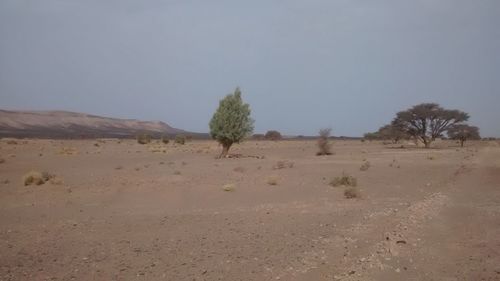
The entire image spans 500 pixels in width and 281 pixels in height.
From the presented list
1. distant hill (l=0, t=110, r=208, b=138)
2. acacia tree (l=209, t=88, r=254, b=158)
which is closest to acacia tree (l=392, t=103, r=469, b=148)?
acacia tree (l=209, t=88, r=254, b=158)

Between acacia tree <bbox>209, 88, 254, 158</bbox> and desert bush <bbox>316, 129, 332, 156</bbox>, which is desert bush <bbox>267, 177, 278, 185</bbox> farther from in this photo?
desert bush <bbox>316, 129, 332, 156</bbox>

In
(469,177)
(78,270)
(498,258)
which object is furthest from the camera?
(469,177)

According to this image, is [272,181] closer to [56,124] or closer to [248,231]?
[248,231]

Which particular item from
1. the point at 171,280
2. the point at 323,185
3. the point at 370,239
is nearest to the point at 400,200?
the point at 323,185

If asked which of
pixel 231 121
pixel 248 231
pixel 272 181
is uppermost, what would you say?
pixel 231 121

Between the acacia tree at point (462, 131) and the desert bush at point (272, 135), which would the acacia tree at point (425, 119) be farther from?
the desert bush at point (272, 135)

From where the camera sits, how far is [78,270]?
27.0 feet

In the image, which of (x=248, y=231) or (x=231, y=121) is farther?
(x=231, y=121)

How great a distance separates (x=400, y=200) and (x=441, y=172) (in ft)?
40.9

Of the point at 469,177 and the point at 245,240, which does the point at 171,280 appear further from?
the point at 469,177

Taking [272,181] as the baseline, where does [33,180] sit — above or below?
below

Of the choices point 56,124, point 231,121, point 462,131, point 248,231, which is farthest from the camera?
point 56,124

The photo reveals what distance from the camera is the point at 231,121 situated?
4169 cm

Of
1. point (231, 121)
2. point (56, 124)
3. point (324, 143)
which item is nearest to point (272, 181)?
point (231, 121)
